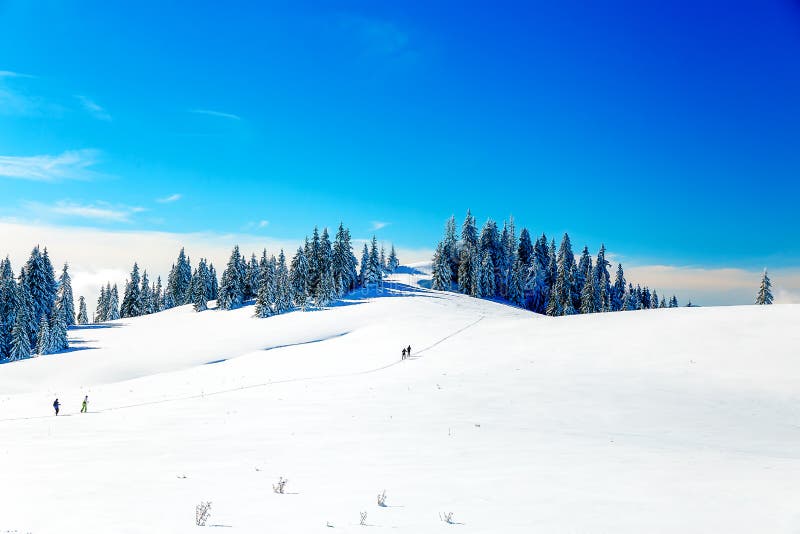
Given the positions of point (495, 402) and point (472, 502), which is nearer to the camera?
point (472, 502)

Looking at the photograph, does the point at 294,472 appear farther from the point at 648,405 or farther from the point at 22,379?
the point at 22,379

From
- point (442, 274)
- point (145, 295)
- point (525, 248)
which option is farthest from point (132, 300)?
point (525, 248)

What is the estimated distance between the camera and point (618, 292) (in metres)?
113

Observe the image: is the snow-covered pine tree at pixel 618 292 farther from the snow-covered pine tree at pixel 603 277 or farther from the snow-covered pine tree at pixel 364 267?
the snow-covered pine tree at pixel 364 267

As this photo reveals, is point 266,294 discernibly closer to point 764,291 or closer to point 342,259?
point 342,259

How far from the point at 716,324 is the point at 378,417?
1329 inches

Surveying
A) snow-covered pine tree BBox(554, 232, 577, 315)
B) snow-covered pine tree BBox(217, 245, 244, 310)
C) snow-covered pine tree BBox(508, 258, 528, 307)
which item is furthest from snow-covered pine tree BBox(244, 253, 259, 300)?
snow-covered pine tree BBox(554, 232, 577, 315)

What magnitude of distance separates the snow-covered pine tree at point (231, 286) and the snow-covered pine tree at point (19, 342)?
3257 cm

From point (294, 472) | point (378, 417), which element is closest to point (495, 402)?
point (378, 417)

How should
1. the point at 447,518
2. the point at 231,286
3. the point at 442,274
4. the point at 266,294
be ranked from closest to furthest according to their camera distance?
Result: the point at 447,518 → the point at 266,294 → the point at 231,286 → the point at 442,274

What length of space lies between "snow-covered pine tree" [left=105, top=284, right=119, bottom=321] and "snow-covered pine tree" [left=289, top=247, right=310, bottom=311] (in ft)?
206

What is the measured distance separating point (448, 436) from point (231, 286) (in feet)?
261

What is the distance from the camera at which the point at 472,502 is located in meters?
9.88

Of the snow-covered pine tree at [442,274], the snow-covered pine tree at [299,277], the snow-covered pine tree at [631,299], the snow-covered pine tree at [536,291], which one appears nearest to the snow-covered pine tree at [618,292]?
the snow-covered pine tree at [631,299]
